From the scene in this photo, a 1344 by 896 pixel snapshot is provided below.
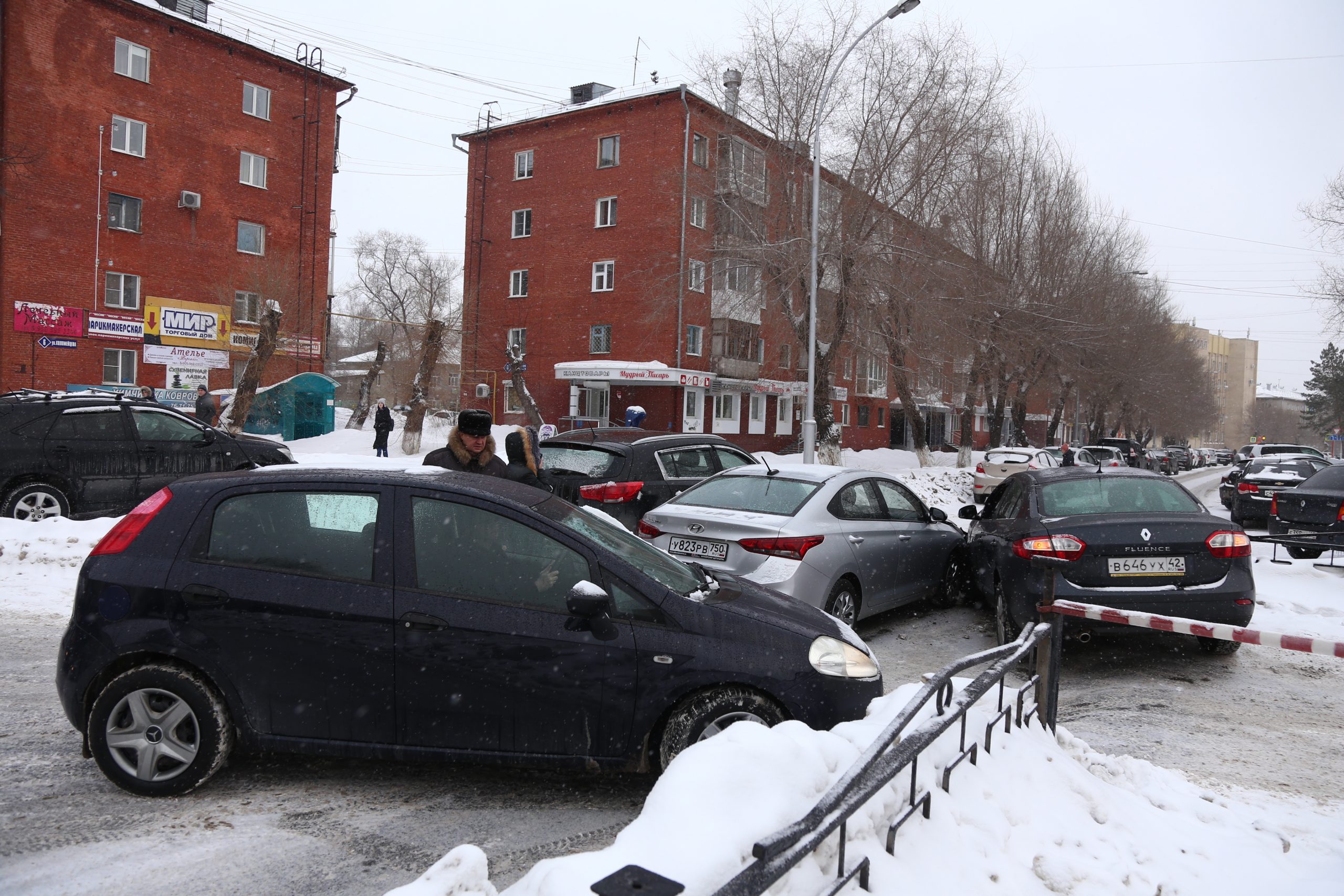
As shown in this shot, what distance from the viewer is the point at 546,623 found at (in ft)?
12.6

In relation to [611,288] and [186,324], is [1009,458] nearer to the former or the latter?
[611,288]

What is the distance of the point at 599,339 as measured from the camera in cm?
3681

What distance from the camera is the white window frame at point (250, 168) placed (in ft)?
107

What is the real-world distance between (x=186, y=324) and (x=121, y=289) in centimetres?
213

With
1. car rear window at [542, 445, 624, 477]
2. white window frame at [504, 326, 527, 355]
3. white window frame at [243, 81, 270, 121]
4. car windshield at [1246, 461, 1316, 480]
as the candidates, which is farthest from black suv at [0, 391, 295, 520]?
white window frame at [504, 326, 527, 355]

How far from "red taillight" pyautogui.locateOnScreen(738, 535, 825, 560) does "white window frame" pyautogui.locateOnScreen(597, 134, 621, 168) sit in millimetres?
31927

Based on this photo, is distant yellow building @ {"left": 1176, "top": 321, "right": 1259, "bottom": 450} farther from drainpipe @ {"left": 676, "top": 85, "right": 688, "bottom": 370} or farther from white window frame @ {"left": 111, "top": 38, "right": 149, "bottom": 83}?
white window frame @ {"left": 111, "top": 38, "right": 149, "bottom": 83}

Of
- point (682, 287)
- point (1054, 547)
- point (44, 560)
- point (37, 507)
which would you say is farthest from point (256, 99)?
point (1054, 547)

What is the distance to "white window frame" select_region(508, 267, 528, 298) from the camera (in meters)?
39.3

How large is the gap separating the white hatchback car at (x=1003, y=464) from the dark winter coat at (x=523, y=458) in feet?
62.5

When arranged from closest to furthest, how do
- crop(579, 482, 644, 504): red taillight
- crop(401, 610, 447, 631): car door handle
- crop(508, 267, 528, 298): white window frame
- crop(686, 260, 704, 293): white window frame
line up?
crop(401, 610, 447, 631): car door handle, crop(579, 482, 644, 504): red taillight, crop(686, 260, 704, 293): white window frame, crop(508, 267, 528, 298): white window frame

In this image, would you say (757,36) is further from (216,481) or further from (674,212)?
(216,481)

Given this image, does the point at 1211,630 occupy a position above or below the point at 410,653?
above

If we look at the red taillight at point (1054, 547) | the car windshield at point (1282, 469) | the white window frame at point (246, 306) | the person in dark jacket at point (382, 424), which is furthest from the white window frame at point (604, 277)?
the red taillight at point (1054, 547)
